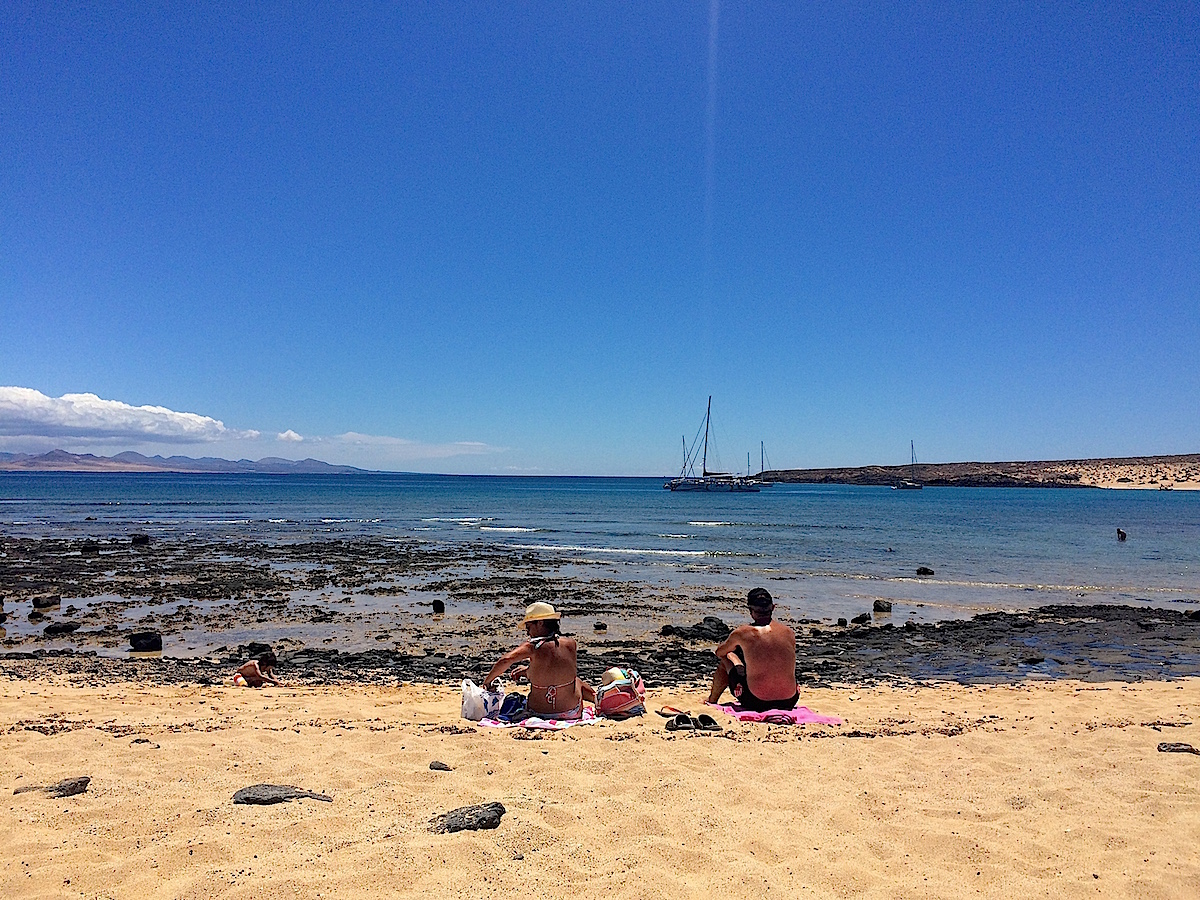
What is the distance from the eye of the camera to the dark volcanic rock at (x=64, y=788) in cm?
529

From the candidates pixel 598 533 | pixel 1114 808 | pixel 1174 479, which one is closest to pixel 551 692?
pixel 1114 808

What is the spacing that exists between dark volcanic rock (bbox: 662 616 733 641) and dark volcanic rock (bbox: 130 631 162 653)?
9.93 metres

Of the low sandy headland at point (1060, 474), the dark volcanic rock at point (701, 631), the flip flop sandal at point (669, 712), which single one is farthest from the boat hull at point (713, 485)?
the flip flop sandal at point (669, 712)

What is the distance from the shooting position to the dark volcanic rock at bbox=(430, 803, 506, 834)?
4.84 m

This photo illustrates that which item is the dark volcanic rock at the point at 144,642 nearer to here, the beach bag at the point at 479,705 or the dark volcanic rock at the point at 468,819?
the beach bag at the point at 479,705

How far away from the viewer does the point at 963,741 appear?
7.21 m

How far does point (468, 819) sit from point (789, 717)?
4397 mm

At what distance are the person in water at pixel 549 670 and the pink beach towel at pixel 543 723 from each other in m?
0.07

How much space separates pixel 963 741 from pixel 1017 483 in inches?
6370

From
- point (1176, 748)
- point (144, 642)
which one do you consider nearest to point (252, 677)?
point (144, 642)

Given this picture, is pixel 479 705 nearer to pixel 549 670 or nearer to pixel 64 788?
pixel 549 670

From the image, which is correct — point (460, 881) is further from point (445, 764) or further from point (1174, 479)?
point (1174, 479)

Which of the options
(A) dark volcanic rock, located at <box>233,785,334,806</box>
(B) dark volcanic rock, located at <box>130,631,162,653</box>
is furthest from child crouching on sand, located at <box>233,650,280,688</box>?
(A) dark volcanic rock, located at <box>233,785,334,806</box>

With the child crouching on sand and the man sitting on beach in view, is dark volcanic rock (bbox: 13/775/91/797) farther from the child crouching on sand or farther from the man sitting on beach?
the man sitting on beach
